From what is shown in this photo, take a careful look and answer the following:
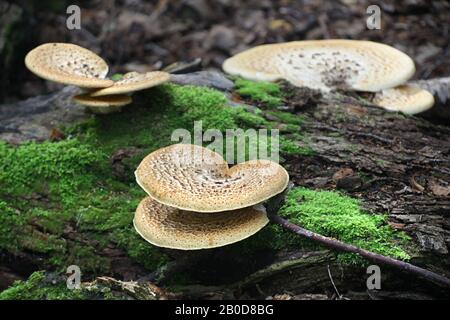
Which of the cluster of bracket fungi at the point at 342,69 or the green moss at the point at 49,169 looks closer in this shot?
the green moss at the point at 49,169

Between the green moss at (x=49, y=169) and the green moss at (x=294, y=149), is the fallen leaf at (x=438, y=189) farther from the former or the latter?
the green moss at (x=49, y=169)

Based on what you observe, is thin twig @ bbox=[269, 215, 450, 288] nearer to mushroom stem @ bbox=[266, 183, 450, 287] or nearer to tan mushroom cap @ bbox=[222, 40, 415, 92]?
mushroom stem @ bbox=[266, 183, 450, 287]

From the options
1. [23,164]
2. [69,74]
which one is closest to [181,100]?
[69,74]

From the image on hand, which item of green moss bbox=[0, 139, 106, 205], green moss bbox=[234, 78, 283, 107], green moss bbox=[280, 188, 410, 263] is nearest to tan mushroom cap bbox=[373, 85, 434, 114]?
green moss bbox=[234, 78, 283, 107]

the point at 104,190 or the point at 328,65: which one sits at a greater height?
the point at 328,65

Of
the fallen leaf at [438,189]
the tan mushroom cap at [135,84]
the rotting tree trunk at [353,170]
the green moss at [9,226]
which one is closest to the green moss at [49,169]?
the green moss at [9,226]

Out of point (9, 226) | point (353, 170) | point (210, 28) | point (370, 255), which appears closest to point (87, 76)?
point (9, 226)

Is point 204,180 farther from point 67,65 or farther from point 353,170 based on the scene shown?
point 67,65
